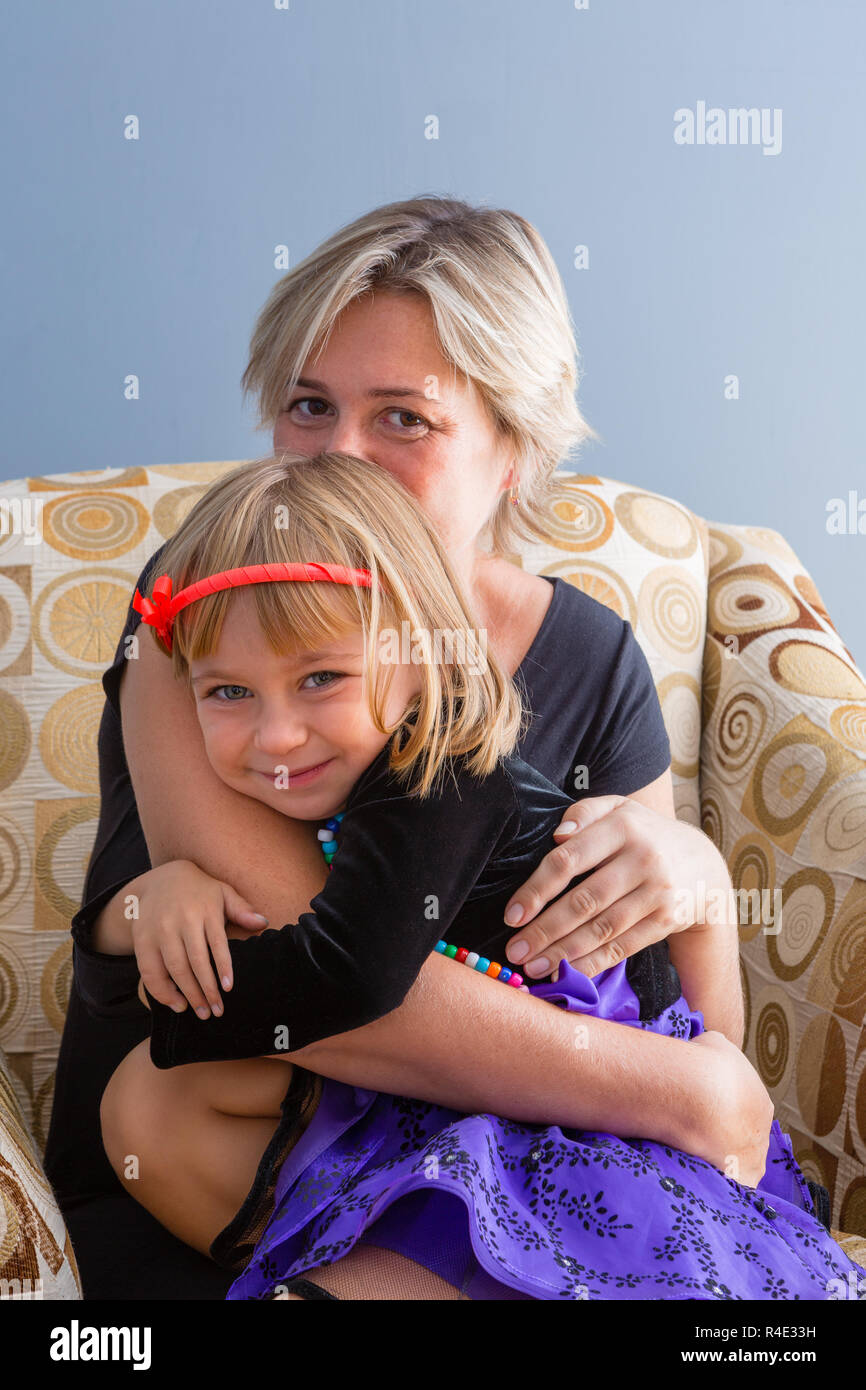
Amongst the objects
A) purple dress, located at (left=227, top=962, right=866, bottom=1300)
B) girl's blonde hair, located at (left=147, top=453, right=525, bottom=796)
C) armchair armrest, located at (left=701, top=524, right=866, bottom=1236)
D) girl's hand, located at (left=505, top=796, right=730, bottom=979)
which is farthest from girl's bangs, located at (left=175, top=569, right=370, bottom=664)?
armchair armrest, located at (left=701, top=524, right=866, bottom=1236)

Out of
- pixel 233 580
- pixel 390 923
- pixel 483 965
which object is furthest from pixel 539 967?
pixel 233 580

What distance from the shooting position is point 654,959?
1.07m

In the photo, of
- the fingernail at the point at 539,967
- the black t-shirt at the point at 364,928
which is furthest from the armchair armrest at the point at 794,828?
the black t-shirt at the point at 364,928

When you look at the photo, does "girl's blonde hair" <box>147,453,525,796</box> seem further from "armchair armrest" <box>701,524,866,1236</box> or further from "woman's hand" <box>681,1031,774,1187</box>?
"armchair armrest" <box>701,524,866,1236</box>

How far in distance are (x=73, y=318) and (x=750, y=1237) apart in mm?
1568

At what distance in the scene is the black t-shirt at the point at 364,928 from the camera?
857 mm

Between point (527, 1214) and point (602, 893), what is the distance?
28 centimetres

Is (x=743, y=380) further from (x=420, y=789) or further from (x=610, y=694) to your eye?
(x=420, y=789)

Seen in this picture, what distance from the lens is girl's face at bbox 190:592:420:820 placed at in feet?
3.03

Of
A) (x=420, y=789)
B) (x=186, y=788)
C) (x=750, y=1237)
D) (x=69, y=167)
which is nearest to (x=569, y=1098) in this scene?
(x=750, y=1237)

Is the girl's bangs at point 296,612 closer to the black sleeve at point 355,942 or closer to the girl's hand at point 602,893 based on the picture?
the black sleeve at point 355,942

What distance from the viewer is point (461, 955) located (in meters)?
0.98

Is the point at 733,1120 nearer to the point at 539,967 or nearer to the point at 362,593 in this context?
the point at 539,967

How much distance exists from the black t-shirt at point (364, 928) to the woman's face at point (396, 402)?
285 mm
